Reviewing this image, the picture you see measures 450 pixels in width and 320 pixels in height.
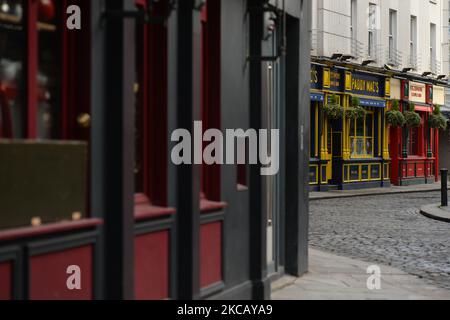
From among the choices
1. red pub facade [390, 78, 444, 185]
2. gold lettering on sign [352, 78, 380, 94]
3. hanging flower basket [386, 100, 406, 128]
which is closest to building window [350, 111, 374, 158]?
hanging flower basket [386, 100, 406, 128]

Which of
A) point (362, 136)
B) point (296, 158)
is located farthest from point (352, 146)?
point (296, 158)

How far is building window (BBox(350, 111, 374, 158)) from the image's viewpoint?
29.8 m

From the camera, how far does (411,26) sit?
34.6 metres

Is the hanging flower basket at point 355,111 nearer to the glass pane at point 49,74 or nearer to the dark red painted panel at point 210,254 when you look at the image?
the dark red painted panel at point 210,254

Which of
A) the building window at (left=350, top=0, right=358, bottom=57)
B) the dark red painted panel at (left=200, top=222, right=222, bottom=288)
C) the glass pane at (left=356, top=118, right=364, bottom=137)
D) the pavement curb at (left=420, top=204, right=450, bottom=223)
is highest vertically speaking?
the building window at (left=350, top=0, right=358, bottom=57)

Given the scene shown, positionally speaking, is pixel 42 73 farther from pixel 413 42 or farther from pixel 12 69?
pixel 413 42

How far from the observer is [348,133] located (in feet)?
95.3

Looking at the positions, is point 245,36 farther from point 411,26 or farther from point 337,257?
point 411,26

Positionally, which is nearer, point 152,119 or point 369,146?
point 152,119

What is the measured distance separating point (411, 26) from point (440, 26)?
126 inches

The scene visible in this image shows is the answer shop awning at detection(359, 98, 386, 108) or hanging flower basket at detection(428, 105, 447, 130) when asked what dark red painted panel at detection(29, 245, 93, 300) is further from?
hanging flower basket at detection(428, 105, 447, 130)

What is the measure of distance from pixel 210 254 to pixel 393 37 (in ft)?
88.6

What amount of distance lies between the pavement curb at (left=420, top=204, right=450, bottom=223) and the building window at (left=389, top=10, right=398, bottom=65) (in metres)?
13.1

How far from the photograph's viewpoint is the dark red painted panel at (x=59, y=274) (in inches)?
187
